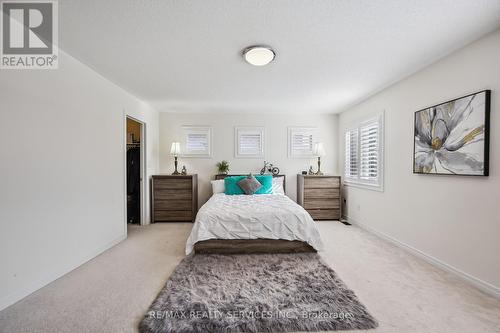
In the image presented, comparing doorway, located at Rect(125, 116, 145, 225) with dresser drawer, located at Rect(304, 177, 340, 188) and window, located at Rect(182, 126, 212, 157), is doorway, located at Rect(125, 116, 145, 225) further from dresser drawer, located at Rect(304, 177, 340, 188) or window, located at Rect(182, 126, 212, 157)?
dresser drawer, located at Rect(304, 177, 340, 188)

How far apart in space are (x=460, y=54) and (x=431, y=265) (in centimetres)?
→ 234

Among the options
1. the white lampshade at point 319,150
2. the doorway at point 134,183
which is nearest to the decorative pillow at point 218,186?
the doorway at point 134,183

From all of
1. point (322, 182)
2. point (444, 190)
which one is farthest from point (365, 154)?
point (444, 190)

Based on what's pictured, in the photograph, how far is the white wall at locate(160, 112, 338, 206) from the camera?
16.4 ft

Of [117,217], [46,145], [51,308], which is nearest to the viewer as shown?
[51,308]

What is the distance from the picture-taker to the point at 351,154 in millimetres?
4512

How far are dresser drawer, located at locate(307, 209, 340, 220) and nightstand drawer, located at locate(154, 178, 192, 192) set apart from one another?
8.77 ft

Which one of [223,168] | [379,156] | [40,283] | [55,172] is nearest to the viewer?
[40,283]

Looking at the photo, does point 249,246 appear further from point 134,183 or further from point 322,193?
point 134,183

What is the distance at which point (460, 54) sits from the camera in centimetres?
221

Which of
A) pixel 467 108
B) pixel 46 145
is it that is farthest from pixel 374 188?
pixel 46 145

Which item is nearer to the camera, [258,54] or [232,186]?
[258,54]

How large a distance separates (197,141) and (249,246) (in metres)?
3.03

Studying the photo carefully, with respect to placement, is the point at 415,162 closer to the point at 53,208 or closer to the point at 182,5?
the point at 182,5
